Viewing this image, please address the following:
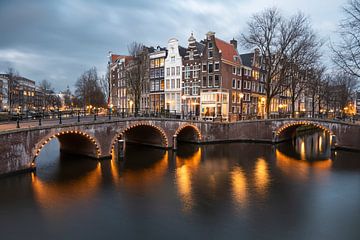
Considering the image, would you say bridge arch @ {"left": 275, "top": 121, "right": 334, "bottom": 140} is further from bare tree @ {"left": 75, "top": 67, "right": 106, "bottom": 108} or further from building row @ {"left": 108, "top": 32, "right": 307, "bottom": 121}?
bare tree @ {"left": 75, "top": 67, "right": 106, "bottom": 108}

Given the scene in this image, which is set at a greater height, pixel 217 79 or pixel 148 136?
pixel 217 79

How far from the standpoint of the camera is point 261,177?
20.4m

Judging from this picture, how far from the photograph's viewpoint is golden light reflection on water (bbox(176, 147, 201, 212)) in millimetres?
15339

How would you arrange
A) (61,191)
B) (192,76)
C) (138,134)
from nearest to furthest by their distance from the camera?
(61,191) < (138,134) < (192,76)

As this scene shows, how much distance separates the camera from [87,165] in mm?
23516

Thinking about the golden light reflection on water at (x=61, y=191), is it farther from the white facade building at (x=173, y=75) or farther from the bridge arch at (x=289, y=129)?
the white facade building at (x=173, y=75)

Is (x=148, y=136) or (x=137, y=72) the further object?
(x=137, y=72)

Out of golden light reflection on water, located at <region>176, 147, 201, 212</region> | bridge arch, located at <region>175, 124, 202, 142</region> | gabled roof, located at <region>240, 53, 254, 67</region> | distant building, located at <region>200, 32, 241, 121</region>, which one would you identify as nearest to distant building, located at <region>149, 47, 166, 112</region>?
distant building, located at <region>200, 32, 241, 121</region>

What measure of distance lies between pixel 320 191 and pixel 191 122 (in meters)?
18.5

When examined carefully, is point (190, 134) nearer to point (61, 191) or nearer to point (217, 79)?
point (217, 79)

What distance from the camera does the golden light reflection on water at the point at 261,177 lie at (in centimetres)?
1738

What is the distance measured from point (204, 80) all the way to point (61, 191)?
3358 cm

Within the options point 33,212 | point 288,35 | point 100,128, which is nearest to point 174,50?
point 288,35

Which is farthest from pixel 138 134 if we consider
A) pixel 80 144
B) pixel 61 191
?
pixel 61 191
